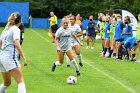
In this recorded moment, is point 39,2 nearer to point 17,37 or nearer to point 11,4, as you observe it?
point 11,4

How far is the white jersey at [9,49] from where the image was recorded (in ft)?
34.7

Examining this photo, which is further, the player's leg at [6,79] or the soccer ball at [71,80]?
the soccer ball at [71,80]

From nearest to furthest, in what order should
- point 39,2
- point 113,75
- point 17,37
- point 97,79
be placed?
point 17,37 < point 97,79 < point 113,75 < point 39,2

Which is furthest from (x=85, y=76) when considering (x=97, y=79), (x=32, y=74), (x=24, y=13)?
(x=24, y=13)

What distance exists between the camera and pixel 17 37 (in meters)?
10.5

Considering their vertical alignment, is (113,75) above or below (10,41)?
below

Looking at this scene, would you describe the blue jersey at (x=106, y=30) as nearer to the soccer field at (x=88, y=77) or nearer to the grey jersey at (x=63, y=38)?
the soccer field at (x=88, y=77)

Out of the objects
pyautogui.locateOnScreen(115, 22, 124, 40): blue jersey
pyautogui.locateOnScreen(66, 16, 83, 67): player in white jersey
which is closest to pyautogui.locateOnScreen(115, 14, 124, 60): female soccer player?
pyautogui.locateOnScreen(115, 22, 124, 40): blue jersey

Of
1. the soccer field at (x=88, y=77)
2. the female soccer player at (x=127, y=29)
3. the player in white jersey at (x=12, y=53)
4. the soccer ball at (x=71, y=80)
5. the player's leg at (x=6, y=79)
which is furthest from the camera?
the female soccer player at (x=127, y=29)

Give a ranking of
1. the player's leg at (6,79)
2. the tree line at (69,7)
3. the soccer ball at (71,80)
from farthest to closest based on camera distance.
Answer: the tree line at (69,7) → the soccer ball at (71,80) → the player's leg at (6,79)

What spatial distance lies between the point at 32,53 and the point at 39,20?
3535 cm

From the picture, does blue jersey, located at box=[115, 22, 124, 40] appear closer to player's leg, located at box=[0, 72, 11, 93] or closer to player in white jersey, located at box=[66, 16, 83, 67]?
player in white jersey, located at box=[66, 16, 83, 67]

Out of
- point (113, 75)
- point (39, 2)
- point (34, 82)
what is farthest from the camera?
point (39, 2)

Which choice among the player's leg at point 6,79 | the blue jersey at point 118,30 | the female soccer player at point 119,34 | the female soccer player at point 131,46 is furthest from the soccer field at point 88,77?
the player's leg at point 6,79
